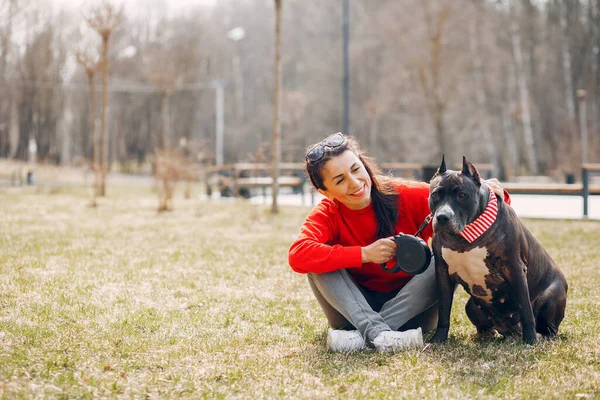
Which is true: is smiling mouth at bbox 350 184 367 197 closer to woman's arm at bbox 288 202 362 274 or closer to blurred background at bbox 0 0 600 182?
woman's arm at bbox 288 202 362 274

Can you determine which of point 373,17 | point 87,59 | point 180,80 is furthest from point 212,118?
point 87,59

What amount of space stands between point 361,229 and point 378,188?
28 cm

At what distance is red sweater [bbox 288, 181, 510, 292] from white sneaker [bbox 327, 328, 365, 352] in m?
0.39

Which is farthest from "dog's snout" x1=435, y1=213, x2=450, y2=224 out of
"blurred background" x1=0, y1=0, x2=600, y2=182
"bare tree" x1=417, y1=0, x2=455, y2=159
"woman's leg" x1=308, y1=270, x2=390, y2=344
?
"bare tree" x1=417, y1=0, x2=455, y2=159

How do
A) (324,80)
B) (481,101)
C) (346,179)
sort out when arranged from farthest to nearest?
(324,80)
(481,101)
(346,179)

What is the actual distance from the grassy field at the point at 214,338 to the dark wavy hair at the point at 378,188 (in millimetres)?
792

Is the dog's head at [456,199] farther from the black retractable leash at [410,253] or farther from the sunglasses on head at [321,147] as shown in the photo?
the sunglasses on head at [321,147]

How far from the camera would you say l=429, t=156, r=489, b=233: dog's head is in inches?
135

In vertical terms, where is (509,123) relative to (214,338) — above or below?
above

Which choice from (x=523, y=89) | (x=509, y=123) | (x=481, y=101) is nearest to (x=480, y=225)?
(x=523, y=89)

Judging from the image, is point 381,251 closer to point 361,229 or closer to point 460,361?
point 361,229

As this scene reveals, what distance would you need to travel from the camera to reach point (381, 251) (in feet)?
12.4

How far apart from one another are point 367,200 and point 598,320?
6.42 ft

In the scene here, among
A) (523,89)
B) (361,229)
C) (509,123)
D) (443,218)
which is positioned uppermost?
(523,89)
